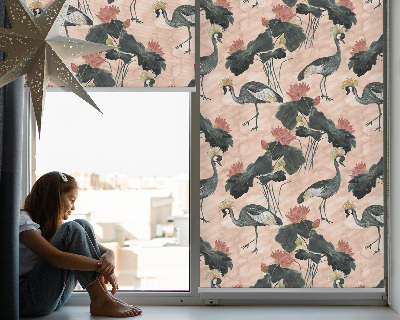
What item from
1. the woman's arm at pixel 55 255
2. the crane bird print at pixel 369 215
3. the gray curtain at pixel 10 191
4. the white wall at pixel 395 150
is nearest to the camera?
the gray curtain at pixel 10 191

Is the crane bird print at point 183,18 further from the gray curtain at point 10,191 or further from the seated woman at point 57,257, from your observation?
the seated woman at point 57,257

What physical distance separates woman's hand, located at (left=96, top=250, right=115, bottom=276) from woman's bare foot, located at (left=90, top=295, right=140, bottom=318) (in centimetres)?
15

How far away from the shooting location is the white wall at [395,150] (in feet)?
8.70

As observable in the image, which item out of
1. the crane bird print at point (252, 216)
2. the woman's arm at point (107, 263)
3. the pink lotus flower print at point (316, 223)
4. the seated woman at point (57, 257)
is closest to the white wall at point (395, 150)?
the pink lotus flower print at point (316, 223)

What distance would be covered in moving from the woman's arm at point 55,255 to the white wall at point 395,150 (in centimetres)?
156

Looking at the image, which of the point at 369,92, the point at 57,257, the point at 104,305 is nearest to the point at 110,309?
the point at 104,305

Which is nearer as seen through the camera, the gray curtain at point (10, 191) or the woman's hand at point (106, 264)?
the gray curtain at point (10, 191)

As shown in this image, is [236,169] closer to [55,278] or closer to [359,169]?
[359,169]

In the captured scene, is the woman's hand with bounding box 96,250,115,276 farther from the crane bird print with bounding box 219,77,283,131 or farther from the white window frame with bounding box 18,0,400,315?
the crane bird print with bounding box 219,77,283,131

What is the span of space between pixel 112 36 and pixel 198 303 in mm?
1587

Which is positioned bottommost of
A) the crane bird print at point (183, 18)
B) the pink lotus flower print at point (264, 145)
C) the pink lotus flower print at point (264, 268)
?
the pink lotus flower print at point (264, 268)

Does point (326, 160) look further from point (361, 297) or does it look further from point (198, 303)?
point (198, 303)

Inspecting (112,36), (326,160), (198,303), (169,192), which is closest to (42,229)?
(169,192)

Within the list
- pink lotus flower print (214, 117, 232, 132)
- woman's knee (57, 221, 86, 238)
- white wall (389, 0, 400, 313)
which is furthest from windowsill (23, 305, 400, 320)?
pink lotus flower print (214, 117, 232, 132)
